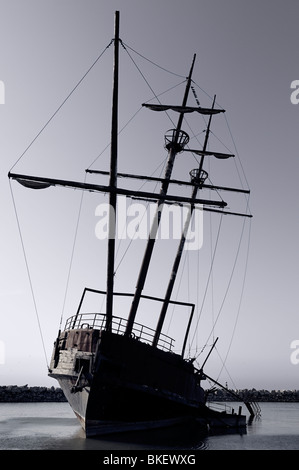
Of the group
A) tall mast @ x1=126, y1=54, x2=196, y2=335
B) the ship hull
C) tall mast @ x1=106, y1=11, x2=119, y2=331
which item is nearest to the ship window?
the ship hull

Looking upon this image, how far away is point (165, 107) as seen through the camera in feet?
→ 70.2

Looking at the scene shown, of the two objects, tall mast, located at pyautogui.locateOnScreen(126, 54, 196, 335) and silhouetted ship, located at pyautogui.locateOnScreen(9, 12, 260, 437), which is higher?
tall mast, located at pyautogui.locateOnScreen(126, 54, 196, 335)

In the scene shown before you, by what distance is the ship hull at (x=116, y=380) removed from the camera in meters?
13.1

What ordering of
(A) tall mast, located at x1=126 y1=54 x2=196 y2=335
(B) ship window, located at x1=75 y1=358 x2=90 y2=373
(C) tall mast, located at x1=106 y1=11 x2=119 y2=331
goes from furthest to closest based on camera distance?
1. (A) tall mast, located at x1=126 y1=54 x2=196 y2=335
2. (C) tall mast, located at x1=106 y1=11 x2=119 y2=331
3. (B) ship window, located at x1=75 y1=358 x2=90 y2=373

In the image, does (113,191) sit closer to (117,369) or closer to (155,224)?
(155,224)

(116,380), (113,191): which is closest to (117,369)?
(116,380)

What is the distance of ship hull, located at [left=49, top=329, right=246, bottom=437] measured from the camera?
42.9ft

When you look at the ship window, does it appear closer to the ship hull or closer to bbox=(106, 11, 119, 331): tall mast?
the ship hull

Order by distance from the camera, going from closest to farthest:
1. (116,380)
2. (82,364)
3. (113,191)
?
(116,380) < (82,364) < (113,191)

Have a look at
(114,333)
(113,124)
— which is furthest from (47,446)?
(113,124)

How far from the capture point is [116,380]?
1316cm
